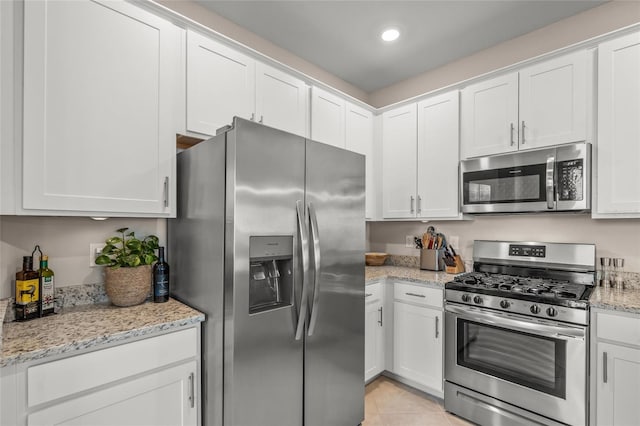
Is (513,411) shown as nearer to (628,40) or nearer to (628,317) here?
(628,317)

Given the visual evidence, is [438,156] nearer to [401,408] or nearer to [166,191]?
[401,408]

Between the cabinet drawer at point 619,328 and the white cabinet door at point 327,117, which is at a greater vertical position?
the white cabinet door at point 327,117

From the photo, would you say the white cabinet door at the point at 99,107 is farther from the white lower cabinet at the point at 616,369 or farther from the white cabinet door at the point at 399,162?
the white lower cabinet at the point at 616,369

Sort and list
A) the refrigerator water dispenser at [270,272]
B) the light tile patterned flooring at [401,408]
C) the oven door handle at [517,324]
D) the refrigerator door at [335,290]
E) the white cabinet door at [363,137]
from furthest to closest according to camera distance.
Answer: the white cabinet door at [363,137], the light tile patterned flooring at [401,408], the oven door handle at [517,324], the refrigerator door at [335,290], the refrigerator water dispenser at [270,272]

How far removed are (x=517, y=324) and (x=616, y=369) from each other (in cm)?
48

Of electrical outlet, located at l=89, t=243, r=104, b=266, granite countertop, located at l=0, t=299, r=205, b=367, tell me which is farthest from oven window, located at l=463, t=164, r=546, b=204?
electrical outlet, located at l=89, t=243, r=104, b=266

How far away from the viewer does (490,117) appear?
2.51 metres

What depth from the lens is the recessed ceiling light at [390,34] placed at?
251 centimetres

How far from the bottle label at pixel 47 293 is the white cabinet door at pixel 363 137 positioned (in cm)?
227

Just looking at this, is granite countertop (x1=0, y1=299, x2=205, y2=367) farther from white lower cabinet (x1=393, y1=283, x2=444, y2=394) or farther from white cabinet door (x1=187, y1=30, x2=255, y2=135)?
white lower cabinet (x1=393, y1=283, x2=444, y2=394)

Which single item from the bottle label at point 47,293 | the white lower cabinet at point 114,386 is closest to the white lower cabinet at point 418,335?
the white lower cabinet at point 114,386

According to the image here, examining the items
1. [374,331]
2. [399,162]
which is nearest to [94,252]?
[374,331]

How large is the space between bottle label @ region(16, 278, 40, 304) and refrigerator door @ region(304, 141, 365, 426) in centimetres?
130

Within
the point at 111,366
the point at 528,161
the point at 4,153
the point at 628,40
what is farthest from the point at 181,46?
the point at 628,40
